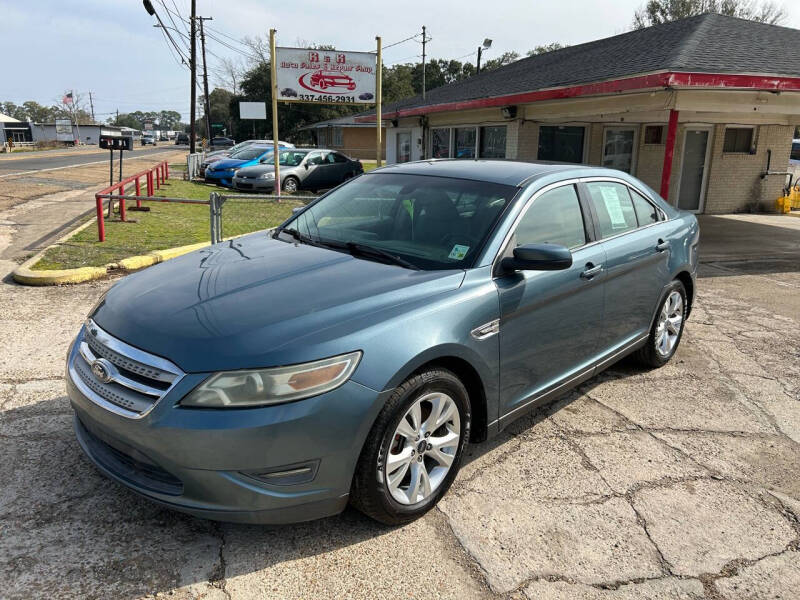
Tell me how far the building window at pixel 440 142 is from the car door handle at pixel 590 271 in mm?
15494

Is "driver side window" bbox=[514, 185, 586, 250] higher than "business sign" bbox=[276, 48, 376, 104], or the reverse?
"business sign" bbox=[276, 48, 376, 104]

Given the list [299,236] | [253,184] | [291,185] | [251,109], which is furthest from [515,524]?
[251,109]

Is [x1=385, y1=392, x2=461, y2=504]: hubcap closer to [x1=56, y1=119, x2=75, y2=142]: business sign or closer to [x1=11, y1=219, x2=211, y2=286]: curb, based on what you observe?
[x1=11, y1=219, x2=211, y2=286]: curb

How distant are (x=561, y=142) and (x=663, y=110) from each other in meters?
5.11

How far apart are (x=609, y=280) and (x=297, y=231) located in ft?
6.88

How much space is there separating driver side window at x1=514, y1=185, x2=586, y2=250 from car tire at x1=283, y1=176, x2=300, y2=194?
50.2ft

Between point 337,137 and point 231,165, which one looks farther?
point 337,137

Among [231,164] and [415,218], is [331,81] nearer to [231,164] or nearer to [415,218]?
[231,164]

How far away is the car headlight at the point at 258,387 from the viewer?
2361 mm

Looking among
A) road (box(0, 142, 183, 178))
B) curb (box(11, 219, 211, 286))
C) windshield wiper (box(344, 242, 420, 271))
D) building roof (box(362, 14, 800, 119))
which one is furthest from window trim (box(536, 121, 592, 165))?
road (box(0, 142, 183, 178))

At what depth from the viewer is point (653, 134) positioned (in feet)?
50.8

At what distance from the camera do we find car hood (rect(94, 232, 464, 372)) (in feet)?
8.04

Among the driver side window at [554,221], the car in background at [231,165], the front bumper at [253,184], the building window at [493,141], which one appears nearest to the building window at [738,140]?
the building window at [493,141]

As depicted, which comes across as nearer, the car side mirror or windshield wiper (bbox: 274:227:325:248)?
the car side mirror
